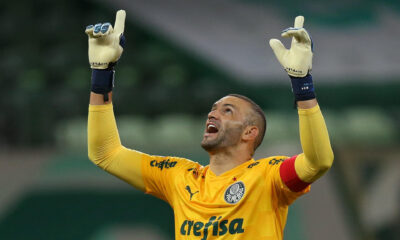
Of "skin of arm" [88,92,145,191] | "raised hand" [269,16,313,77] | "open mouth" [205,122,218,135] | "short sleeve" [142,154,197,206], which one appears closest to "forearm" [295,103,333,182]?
"raised hand" [269,16,313,77]

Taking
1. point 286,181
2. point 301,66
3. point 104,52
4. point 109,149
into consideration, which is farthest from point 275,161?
point 104,52

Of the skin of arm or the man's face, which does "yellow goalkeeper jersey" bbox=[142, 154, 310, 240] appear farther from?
the skin of arm

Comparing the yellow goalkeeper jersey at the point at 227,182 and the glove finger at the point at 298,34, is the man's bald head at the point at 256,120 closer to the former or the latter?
the yellow goalkeeper jersey at the point at 227,182

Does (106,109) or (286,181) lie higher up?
(106,109)

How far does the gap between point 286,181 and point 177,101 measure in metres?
6.94

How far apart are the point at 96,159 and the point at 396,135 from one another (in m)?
6.52

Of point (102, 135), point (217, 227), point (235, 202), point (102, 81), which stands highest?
point (102, 81)

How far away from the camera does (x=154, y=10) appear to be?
11.7 m

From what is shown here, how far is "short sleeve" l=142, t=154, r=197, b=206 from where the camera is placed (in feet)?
12.7

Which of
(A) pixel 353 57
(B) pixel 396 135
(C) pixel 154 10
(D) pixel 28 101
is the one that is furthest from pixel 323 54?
(D) pixel 28 101

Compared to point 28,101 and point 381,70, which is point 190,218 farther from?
point 381,70

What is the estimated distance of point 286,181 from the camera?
3420 millimetres

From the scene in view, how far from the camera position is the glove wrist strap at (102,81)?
12.4 feet

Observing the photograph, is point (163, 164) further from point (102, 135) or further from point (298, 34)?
point (298, 34)
